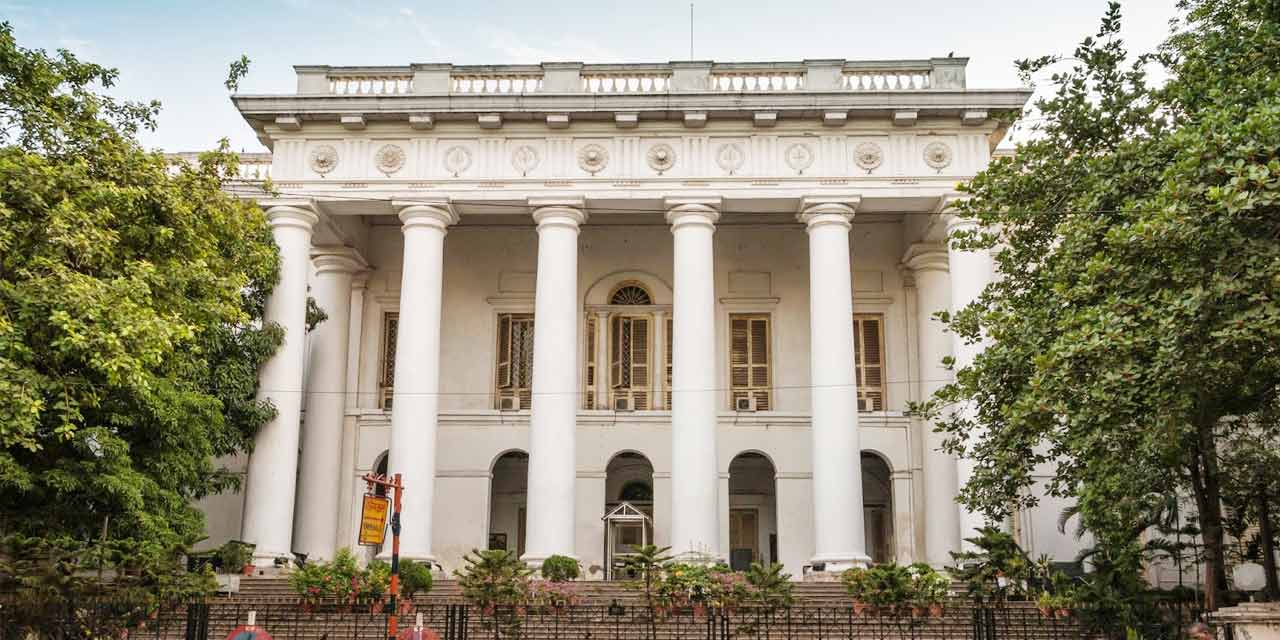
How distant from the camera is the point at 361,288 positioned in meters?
26.9

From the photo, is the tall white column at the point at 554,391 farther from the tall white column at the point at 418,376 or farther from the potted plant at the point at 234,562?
the potted plant at the point at 234,562

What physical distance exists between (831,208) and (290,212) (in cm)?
1067

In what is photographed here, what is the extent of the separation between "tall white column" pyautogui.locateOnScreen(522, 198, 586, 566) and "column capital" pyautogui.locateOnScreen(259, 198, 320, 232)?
175 inches

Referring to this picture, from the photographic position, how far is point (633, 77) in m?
23.6

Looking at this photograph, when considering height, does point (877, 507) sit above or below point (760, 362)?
below

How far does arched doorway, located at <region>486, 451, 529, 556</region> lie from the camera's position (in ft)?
89.7

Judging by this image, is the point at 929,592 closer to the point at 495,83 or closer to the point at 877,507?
the point at 877,507

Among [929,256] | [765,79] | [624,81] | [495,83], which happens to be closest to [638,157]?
[624,81]

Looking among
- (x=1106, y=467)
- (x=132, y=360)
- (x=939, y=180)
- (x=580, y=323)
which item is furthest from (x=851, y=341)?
(x=132, y=360)

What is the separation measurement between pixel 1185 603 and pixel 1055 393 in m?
7.59

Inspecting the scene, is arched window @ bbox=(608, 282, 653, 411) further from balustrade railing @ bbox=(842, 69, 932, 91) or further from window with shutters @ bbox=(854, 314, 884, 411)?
balustrade railing @ bbox=(842, 69, 932, 91)

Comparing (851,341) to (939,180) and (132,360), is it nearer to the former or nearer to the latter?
(939,180)

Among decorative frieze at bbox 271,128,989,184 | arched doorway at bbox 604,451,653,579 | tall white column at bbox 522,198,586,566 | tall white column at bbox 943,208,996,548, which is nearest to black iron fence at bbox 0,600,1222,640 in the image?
tall white column at bbox 522,198,586,566

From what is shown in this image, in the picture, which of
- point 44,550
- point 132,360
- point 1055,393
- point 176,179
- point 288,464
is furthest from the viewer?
point 288,464
